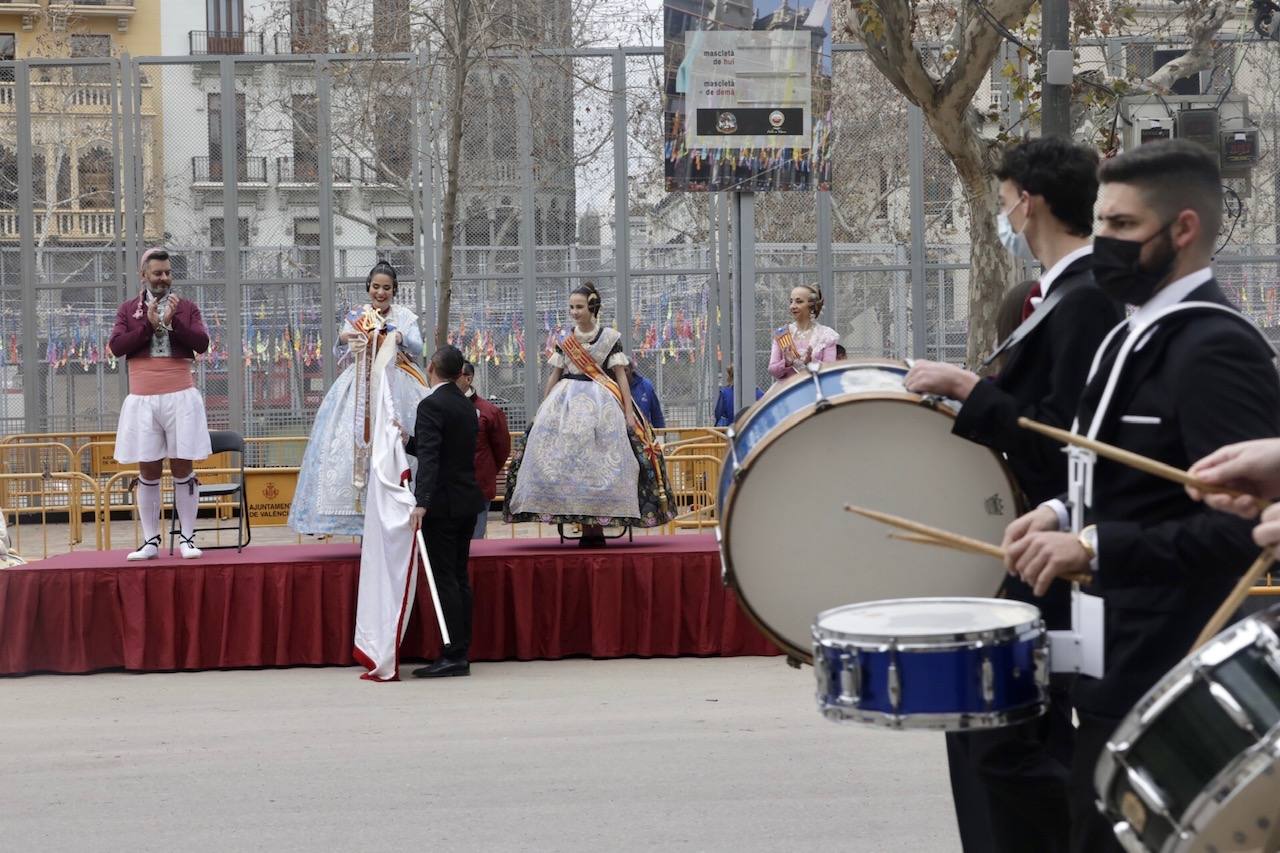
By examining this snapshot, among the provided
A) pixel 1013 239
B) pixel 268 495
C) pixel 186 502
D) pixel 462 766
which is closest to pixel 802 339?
pixel 186 502

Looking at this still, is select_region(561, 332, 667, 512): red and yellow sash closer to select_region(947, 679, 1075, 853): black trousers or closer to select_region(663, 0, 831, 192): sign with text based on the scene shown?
select_region(663, 0, 831, 192): sign with text

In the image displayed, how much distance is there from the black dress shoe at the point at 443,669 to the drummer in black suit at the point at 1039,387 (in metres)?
5.78

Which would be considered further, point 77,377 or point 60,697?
point 77,377

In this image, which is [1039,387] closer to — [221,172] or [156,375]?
[156,375]

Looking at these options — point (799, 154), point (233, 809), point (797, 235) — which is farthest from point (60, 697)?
point (797, 235)

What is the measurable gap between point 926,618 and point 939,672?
23 centimetres

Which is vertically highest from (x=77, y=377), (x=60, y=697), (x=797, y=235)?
(x=797, y=235)

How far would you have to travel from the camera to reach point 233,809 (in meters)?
6.44

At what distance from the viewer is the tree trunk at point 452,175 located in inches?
665

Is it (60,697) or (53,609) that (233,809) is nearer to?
(60,697)

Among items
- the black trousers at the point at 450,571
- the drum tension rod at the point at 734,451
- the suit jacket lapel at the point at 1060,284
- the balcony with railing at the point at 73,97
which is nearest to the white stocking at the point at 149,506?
the black trousers at the point at 450,571

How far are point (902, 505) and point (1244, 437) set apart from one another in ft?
3.66

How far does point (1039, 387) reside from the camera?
154 inches

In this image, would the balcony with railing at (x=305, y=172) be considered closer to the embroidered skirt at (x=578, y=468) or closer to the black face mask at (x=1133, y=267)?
the embroidered skirt at (x=578, y=468)
